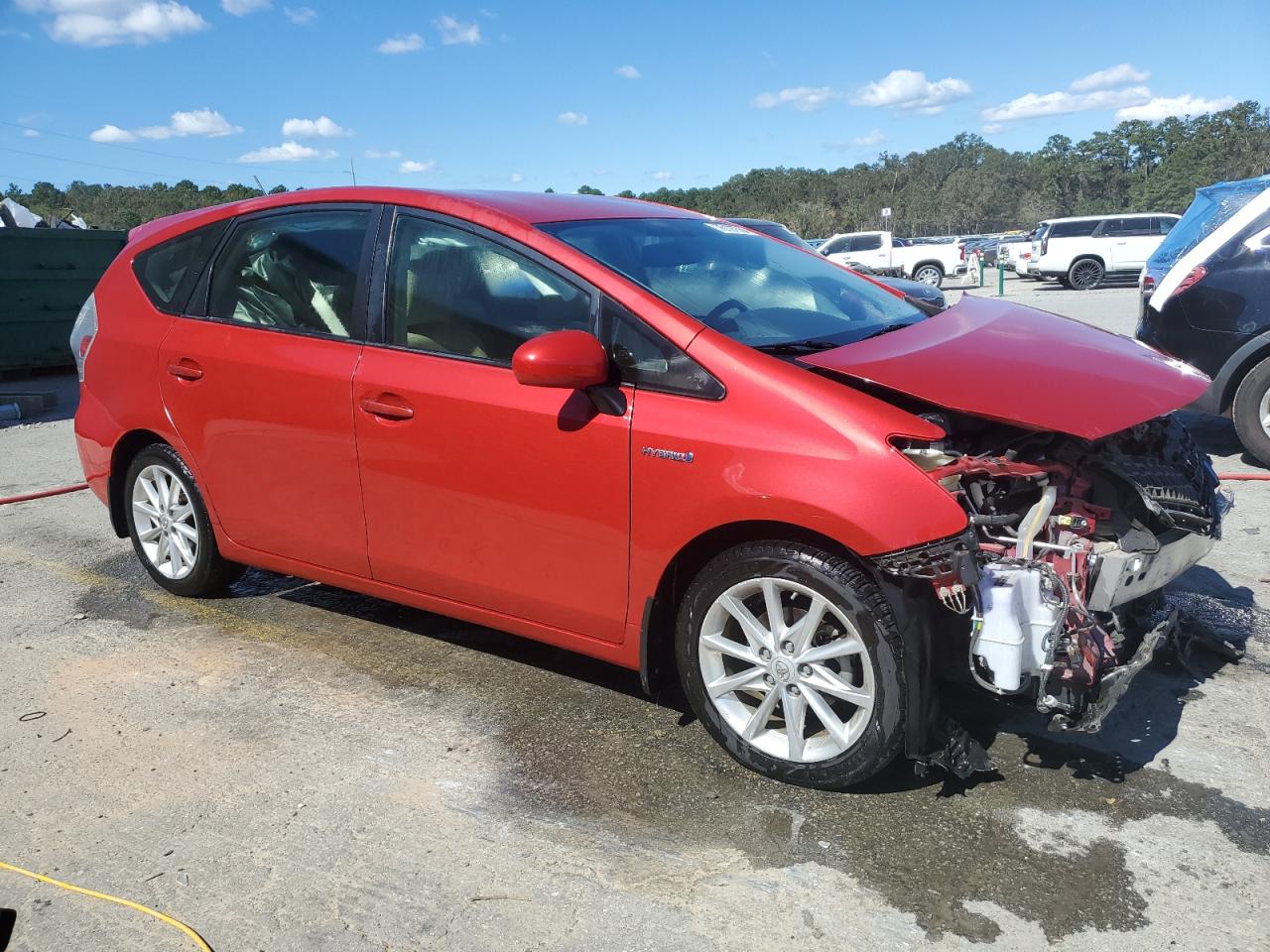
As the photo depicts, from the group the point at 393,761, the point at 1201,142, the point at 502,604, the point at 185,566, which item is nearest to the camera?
the point at 393,761

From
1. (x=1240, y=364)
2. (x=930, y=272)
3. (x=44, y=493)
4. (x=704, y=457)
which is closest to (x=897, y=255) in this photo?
(x=930, y=272)

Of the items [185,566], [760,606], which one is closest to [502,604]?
[760,606]

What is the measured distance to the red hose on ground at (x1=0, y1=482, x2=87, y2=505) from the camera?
22.5 ft

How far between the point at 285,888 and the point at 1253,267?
640 cm

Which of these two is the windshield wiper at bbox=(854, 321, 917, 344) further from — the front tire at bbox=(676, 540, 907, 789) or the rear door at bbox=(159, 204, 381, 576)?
the rear door at bbox=(159, 204, 381, 576)

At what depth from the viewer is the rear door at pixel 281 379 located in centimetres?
385

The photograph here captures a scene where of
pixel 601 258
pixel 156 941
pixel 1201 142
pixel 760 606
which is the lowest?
pixel 156 941

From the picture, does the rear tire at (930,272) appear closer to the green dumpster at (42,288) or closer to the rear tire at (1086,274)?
the rear tire at (1086,274)

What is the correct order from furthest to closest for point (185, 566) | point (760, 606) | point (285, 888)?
point (185, 566) < point (760, 606) < point (285, 888)

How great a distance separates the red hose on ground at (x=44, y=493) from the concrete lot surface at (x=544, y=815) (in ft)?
9.49

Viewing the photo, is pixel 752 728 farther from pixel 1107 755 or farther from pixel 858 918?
pixel 1107 755

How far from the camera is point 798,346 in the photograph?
334 centimetres

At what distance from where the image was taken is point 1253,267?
6.43 m

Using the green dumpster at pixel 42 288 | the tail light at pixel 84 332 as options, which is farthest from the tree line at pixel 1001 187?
the tail light at pixel 84 332
